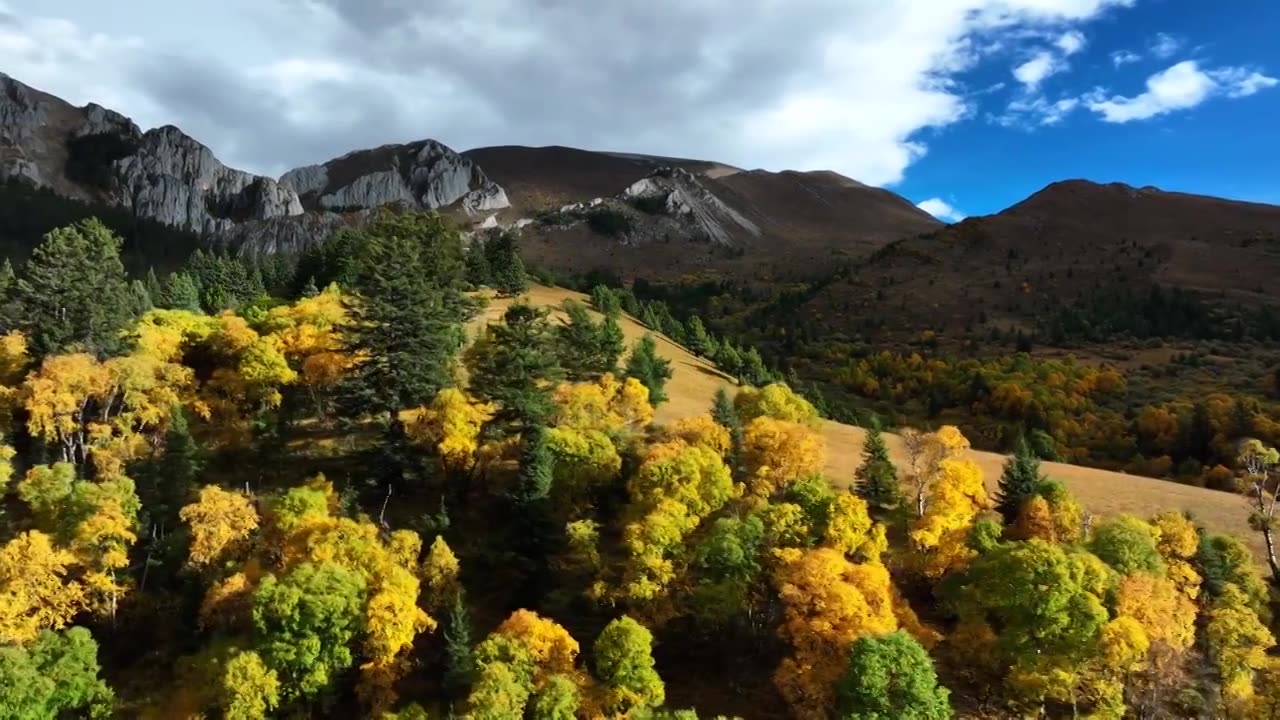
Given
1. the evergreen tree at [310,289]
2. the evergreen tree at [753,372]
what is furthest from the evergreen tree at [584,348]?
the evergreen tree at [310,289]

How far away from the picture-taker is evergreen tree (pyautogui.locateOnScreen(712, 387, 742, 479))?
2288 inches

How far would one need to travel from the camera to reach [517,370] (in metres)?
57.9

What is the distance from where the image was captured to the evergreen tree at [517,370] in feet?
185

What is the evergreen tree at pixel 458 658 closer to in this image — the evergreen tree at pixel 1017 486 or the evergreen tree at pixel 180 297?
the evergreen tree at pixel 1017 486

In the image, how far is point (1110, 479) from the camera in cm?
6981

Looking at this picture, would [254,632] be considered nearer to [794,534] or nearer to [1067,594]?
[794,534]

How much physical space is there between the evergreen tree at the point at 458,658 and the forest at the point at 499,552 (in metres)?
0.15

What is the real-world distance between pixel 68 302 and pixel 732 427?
4994 cm

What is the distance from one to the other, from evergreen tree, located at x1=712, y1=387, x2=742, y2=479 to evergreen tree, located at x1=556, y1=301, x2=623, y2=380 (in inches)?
519

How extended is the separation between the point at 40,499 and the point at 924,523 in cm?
4842

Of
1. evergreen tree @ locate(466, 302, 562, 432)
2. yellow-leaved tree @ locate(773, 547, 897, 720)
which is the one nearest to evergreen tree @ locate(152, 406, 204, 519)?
evergreen tree @ locate(466, 302, 562, 432)

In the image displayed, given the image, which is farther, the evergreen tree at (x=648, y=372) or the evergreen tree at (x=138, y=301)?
the evergreen tree at (x=648, y=372)

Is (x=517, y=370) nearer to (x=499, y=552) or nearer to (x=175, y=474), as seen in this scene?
(x=499, y=552)

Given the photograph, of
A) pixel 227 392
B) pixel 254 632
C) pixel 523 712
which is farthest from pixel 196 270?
pixel 523 712
